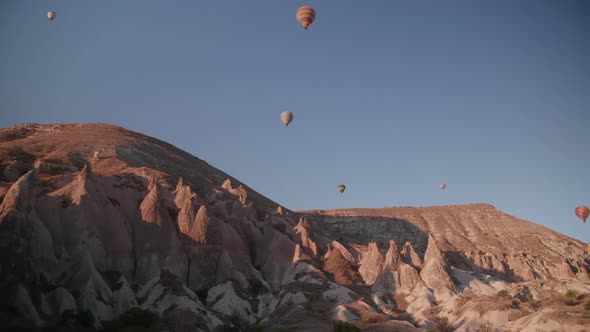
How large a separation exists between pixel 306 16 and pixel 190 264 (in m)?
34.8

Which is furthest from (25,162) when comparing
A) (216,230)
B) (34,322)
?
(34,322)

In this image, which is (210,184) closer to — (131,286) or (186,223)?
(186,223)

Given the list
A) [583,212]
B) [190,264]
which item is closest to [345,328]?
[190,264]

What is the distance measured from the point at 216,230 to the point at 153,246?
8259 millimetres

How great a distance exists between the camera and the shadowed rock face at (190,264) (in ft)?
144

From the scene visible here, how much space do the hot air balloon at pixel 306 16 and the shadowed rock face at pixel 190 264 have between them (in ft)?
87.8

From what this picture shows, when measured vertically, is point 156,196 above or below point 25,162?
below

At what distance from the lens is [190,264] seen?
58219 millimetres

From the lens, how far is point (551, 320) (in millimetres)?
41719

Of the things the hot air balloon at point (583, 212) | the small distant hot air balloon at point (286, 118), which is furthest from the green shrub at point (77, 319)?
the hot air balloon at point (583, 212)

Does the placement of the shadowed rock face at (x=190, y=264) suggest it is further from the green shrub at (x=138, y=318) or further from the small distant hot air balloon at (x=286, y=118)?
the small distant hot air balloon at (x=286, y=118)

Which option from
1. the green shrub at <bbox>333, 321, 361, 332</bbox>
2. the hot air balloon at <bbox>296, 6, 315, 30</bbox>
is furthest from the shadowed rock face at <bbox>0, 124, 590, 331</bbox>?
the hot air balloon at <bbox>296, 6, 315, 30</bbox>

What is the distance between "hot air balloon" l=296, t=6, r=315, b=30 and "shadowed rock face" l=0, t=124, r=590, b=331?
26.8 metres

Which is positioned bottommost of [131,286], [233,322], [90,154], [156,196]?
[233,322]
